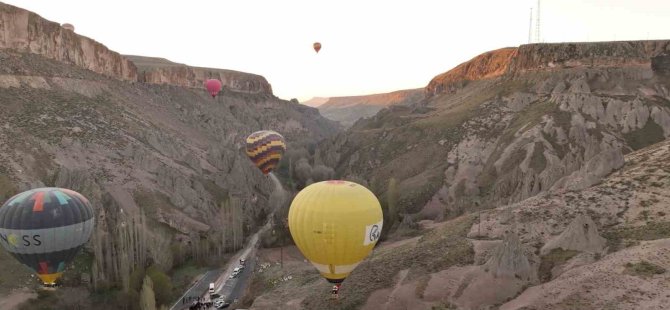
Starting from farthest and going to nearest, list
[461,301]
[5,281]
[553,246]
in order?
1. [5,281]
2. [553,246]
3. [461,301]

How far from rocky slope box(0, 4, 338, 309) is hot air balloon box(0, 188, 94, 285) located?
8.77 m

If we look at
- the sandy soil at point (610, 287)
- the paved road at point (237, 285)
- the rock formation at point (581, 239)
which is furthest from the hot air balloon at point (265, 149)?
the sandy soil at point (610, 287)

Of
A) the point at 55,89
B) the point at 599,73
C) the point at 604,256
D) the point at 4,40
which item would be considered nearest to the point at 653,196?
the point at 604,256

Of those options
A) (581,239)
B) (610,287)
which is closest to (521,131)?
(581,239)

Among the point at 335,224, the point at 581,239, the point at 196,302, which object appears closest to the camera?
the point at 335,224

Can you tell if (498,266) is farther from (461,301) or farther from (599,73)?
(599,73)

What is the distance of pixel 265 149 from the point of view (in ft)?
239

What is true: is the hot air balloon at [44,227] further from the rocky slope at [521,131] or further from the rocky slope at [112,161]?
the rocky slope at [521,131]

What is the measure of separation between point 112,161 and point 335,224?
167ft

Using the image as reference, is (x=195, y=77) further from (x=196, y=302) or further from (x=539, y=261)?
(x=539, y=261)

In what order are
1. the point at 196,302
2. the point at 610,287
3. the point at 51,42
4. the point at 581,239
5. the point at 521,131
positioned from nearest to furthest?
1. the point at 610,287
2. the point at 581,239
3. the point at 196,302
4. the point at 521,131
5. the point at 51,42

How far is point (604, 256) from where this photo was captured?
91.4ft

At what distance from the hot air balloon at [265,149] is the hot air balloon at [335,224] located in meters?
46.0

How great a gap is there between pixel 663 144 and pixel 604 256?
23194 mm
